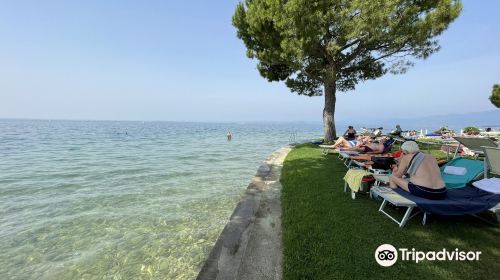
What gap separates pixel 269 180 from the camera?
26.0 ft

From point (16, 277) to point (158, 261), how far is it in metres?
2.02

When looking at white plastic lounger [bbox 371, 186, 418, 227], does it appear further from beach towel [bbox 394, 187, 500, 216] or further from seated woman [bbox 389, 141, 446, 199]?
seated woman [bbox 389, 141, 446, 199]

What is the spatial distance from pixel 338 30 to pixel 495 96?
2678 centimetres

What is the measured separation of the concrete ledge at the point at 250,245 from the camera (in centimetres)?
318

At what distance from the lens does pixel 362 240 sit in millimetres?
3758

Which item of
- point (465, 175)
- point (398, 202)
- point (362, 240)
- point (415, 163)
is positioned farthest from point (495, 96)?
point (362, 240)

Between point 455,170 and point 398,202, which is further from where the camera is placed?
point 455,170

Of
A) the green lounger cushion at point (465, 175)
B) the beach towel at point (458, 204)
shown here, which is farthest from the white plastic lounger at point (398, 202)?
the green lounger cushion at point (465, 175)

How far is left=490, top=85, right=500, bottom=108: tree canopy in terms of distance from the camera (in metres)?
28.1

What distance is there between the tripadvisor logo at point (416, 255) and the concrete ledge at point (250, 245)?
131cm

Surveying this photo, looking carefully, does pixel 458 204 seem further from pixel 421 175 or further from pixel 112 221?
pixel 112 221

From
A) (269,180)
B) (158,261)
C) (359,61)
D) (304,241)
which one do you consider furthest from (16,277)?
(359,61)

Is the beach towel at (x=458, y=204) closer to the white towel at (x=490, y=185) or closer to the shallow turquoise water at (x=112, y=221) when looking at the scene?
the white towel at (x=490, y=185)

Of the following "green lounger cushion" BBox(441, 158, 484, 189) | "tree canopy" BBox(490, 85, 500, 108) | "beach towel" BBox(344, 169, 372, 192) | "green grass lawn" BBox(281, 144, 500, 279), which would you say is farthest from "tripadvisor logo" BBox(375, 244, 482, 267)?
"tree canopy" BBox(490, 85, 500, 108)
